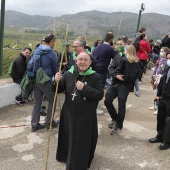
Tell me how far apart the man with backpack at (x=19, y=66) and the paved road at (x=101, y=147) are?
763mm

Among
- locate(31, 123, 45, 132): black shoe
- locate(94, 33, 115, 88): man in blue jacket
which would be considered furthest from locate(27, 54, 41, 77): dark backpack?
locate(94, 33, 115, 88): man in blue jacket

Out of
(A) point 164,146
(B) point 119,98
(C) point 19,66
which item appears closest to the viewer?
(A) point 164,146

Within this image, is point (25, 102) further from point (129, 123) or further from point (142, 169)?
point (142, 169)

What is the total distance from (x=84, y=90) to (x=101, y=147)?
1.67 meters

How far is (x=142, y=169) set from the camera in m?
4.14

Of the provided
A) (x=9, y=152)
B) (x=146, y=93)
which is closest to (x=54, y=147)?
(x=9, y=152)

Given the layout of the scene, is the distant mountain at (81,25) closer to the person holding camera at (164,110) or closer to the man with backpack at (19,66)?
the man with backpack at (19,66)

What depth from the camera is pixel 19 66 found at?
682 cm

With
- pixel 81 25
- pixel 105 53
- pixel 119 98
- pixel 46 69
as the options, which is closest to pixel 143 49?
pixel 105 53

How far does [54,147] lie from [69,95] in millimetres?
1404

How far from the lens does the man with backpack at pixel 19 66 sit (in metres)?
6.80

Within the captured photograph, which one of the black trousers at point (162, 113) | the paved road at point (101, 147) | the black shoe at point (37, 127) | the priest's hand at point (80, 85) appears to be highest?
the priest's hand at point (80, 85)

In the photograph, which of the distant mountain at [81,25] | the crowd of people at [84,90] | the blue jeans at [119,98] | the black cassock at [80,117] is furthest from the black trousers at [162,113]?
the distant mountain at [81,25]

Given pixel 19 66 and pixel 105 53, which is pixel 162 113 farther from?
pixel 19 66
